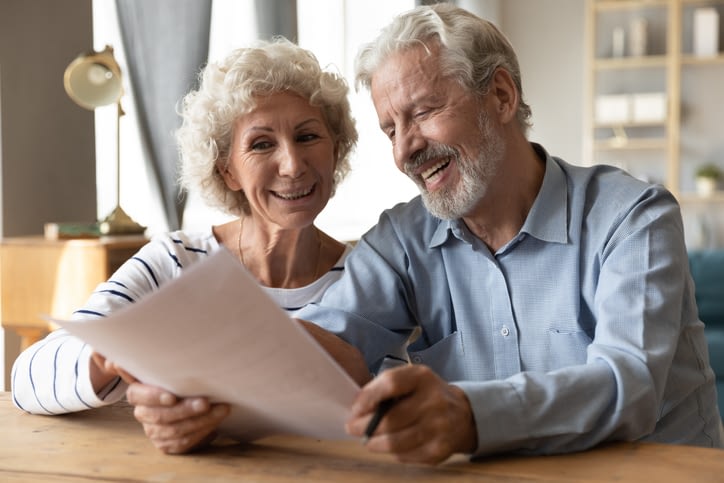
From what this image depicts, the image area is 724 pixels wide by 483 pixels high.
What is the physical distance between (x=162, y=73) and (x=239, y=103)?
1.94 m

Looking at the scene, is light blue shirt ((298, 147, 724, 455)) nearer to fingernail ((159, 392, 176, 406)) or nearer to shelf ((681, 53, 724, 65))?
fingernail ((159, 392, 176, 406))

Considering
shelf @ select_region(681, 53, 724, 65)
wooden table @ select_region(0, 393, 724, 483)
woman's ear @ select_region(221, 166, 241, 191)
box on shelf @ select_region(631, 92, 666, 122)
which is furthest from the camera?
box on shelf @ select_region(631, 92, 666, 122)

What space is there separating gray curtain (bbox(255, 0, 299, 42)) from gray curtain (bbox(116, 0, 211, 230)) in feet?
1.56

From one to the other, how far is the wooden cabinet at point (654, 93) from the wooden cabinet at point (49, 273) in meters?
4.64

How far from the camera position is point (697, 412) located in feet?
4.75

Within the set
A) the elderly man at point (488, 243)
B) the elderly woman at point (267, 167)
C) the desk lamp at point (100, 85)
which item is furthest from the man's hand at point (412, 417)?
the desk lamp at point (100, 85)

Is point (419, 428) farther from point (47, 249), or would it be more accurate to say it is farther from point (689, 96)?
point (689, 96)

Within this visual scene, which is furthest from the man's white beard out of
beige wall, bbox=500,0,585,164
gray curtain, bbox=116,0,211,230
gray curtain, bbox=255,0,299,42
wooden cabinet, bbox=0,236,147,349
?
beige wall, bbox=500,0,585,164

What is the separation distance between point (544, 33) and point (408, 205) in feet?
19.3

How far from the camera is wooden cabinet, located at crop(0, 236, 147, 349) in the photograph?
9.00 ft

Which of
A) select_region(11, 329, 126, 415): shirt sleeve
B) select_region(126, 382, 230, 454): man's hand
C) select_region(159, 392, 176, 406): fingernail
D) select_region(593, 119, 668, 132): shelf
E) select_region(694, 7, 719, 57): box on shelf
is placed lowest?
select_region(593, 119, 668, 132): shelf

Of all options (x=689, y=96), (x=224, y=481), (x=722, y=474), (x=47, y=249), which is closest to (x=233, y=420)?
(x=224, y=481)

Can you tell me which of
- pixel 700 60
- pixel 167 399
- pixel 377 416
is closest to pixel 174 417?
pixel 167 399

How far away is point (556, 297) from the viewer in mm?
1475
